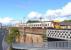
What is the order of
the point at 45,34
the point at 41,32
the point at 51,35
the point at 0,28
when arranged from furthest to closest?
the point at 0,28 < the point at 41,32 < the point at 45,34 < the point at 51,35

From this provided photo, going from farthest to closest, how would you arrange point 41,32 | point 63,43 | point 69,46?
point 41,32
point 63,43
point 69,46

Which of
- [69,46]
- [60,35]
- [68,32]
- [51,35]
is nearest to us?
[69,46]

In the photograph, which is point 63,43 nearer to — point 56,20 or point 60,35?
point 60,35

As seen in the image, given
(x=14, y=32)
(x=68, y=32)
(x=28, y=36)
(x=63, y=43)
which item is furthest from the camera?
(x=28, y=36)

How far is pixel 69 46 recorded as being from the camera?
17844 mm

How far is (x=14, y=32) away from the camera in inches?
1721

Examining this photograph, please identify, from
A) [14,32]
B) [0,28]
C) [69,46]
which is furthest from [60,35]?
[0,28]

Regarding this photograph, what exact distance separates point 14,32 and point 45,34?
396 inches

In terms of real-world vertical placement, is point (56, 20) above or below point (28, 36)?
above

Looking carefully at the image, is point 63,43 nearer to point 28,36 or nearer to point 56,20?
point 28,36

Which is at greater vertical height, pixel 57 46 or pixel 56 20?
pixel 56 20

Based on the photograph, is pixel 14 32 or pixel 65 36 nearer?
pixel 65 36

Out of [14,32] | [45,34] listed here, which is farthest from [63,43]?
[14,32]

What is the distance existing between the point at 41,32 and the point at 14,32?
7.45 metres
